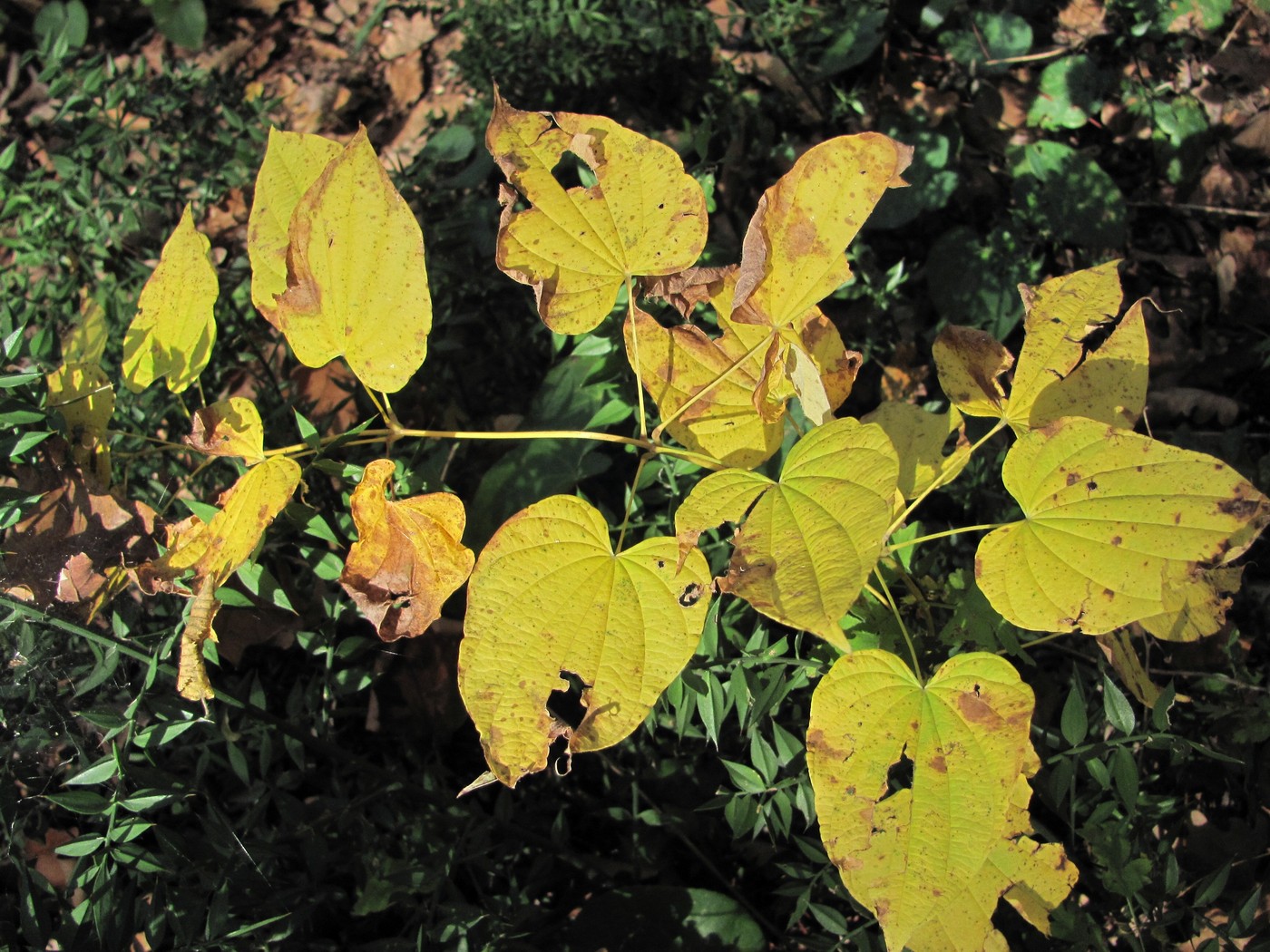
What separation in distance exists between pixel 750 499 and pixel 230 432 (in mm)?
607

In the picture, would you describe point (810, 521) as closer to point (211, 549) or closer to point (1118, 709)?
point (1118, 709)

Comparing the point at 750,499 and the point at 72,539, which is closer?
the point at 750,499

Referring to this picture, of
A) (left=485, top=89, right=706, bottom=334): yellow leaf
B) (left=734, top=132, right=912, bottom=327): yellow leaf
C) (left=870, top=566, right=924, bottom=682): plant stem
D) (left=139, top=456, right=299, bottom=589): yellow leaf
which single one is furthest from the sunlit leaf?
(left=870, top=566, right=924, bottom=682): plant stem

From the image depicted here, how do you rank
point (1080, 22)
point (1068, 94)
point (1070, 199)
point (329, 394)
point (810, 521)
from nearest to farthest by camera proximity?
point (810, 521) → point (329, 394) → point (1070, 199) → point (1068, 94) → point (1080, 22)

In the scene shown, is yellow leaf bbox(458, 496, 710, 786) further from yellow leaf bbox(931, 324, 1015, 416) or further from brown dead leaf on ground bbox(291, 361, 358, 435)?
brown dead leaf on ground bbox(291, 361, 358, 435)

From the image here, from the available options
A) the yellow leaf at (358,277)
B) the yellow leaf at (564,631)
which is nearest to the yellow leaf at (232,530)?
the yellow leaf at (358,277)

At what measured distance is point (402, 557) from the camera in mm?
1066

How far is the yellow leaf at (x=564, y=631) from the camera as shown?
0.97 m

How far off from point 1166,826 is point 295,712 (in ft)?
4.74

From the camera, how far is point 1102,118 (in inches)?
91.6

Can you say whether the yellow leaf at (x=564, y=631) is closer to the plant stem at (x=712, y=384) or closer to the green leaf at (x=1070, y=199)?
the plant stem at (x=712, y=384)

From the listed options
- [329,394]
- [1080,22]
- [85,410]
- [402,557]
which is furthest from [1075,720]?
[1080,22]

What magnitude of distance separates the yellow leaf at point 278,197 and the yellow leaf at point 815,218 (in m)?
0.55

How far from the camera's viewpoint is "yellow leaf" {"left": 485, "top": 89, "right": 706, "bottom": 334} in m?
1.08
